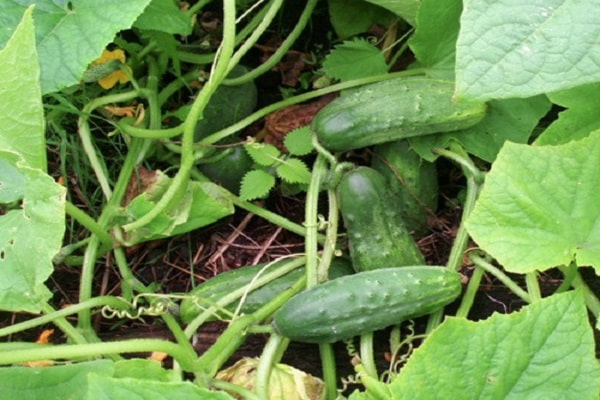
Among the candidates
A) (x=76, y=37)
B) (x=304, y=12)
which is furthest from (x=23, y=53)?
(x=304, y=12)

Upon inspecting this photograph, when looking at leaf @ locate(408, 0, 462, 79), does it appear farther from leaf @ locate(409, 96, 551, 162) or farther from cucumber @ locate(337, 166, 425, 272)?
cucumber @ locate(337, 166, 425, 272)

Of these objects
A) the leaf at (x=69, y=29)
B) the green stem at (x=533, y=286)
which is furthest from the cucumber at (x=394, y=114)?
the leaf at (x=69, y=29)

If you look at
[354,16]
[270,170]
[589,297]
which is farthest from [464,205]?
[354,16]

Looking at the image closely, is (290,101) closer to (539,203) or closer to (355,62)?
A: (355,62)

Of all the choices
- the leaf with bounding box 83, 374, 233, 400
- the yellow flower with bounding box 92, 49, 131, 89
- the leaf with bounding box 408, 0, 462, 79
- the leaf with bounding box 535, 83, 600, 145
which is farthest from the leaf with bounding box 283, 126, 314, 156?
the leaf with bounding box 83, 374, 233, 400

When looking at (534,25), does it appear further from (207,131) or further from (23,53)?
(207,131)
